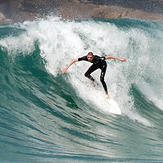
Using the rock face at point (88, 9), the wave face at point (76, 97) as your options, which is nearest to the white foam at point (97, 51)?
the wave face at point (76, 97)

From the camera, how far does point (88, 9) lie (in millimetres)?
38344

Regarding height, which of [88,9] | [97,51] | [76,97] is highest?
[88,9]

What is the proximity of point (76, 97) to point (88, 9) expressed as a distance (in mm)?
31632

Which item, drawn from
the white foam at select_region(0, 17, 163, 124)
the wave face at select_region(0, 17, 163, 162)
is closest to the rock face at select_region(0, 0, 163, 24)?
the white foam at select_region(0, 17, 163, 124)

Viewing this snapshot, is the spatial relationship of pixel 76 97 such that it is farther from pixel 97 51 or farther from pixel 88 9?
pixel 88 9

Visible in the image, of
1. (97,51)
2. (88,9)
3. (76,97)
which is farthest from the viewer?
(88,9)

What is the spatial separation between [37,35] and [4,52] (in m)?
1.27

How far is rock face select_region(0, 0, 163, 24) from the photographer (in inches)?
1435

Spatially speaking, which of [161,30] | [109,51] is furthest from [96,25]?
[161,30]

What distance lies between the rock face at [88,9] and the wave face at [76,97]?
2503 cm

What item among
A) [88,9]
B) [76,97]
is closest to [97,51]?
[76,97]

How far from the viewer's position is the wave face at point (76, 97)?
5.13 m

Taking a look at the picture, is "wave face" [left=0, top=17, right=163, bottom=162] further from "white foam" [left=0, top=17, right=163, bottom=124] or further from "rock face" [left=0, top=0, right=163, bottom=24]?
"rock face" [left=0, top=0, right=163, bottom=24]

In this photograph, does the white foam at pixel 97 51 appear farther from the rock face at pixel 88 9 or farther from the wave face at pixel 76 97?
the rock face at pixel 88 9
